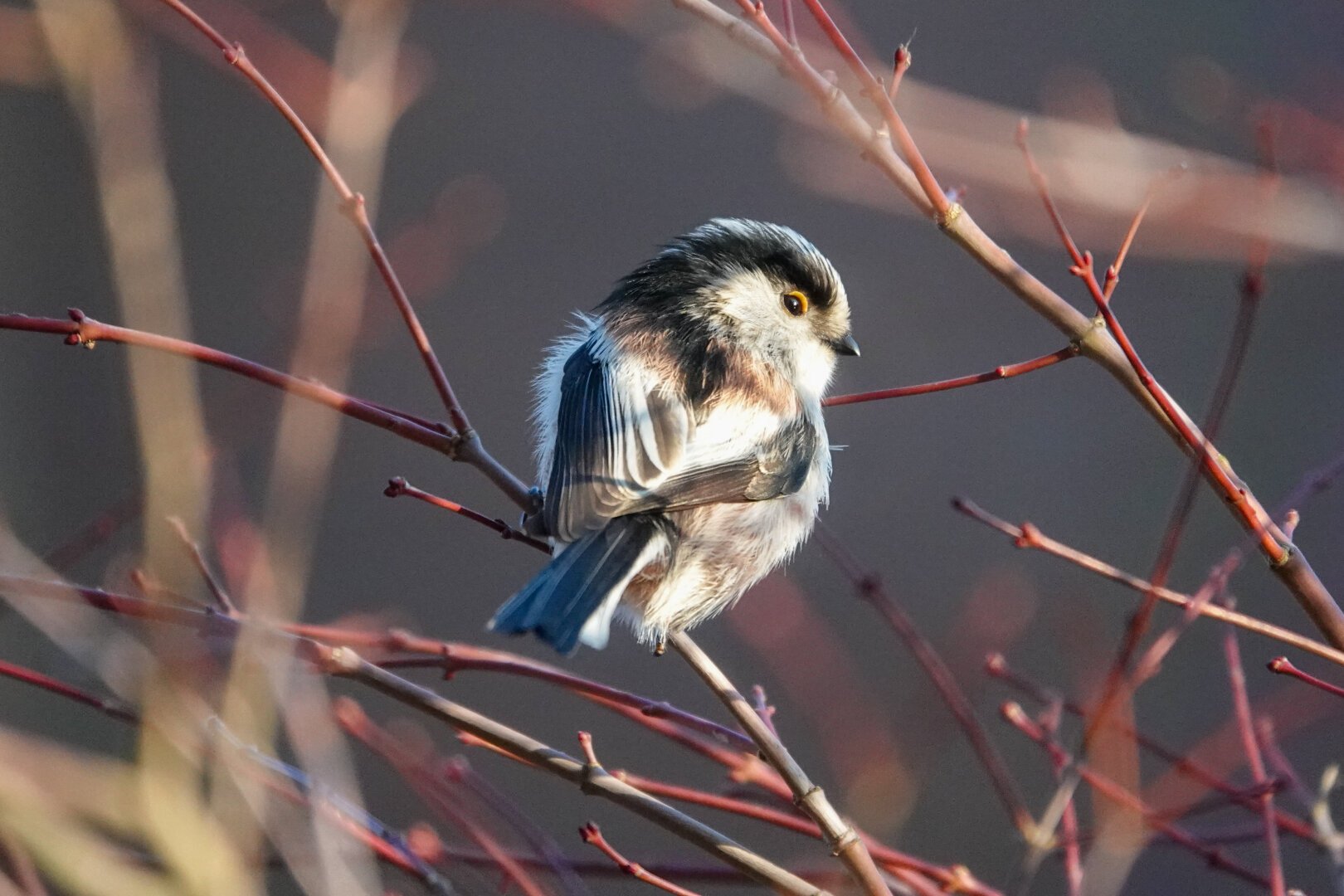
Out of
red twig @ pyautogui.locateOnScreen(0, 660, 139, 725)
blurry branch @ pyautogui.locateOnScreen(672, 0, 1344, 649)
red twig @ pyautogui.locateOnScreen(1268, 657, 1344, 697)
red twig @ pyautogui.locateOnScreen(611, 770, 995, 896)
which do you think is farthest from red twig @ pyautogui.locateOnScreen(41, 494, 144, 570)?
red twig @ pyautogui.locateOnScreen(1268, 657, 1344, 697)

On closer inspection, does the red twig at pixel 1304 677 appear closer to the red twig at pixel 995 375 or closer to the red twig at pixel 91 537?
the red twig at pixel 995 375

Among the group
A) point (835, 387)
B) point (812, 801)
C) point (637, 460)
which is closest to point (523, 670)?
point (812, 801)

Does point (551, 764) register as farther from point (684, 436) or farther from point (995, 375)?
point (684, 436)

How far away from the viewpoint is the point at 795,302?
306 centimetres

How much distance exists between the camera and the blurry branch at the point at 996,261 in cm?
160

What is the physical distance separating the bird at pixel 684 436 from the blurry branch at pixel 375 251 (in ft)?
0.39

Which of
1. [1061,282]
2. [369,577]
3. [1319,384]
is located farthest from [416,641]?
[1319,384]

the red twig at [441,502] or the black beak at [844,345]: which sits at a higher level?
the black beak at [844,345]

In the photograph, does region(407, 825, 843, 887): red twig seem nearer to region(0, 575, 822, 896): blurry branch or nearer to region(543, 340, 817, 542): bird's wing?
region(0, 575, 822, 896): blurry branch

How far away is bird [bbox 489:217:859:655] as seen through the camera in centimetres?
→ 231

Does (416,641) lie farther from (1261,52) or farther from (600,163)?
(1261,52)

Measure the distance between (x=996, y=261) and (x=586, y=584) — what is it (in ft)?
3.00

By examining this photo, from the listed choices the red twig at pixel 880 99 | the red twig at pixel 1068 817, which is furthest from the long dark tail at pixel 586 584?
the red twig at pixel 880 99

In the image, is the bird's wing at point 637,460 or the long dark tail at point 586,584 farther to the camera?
the bird's wing at point 637,460
